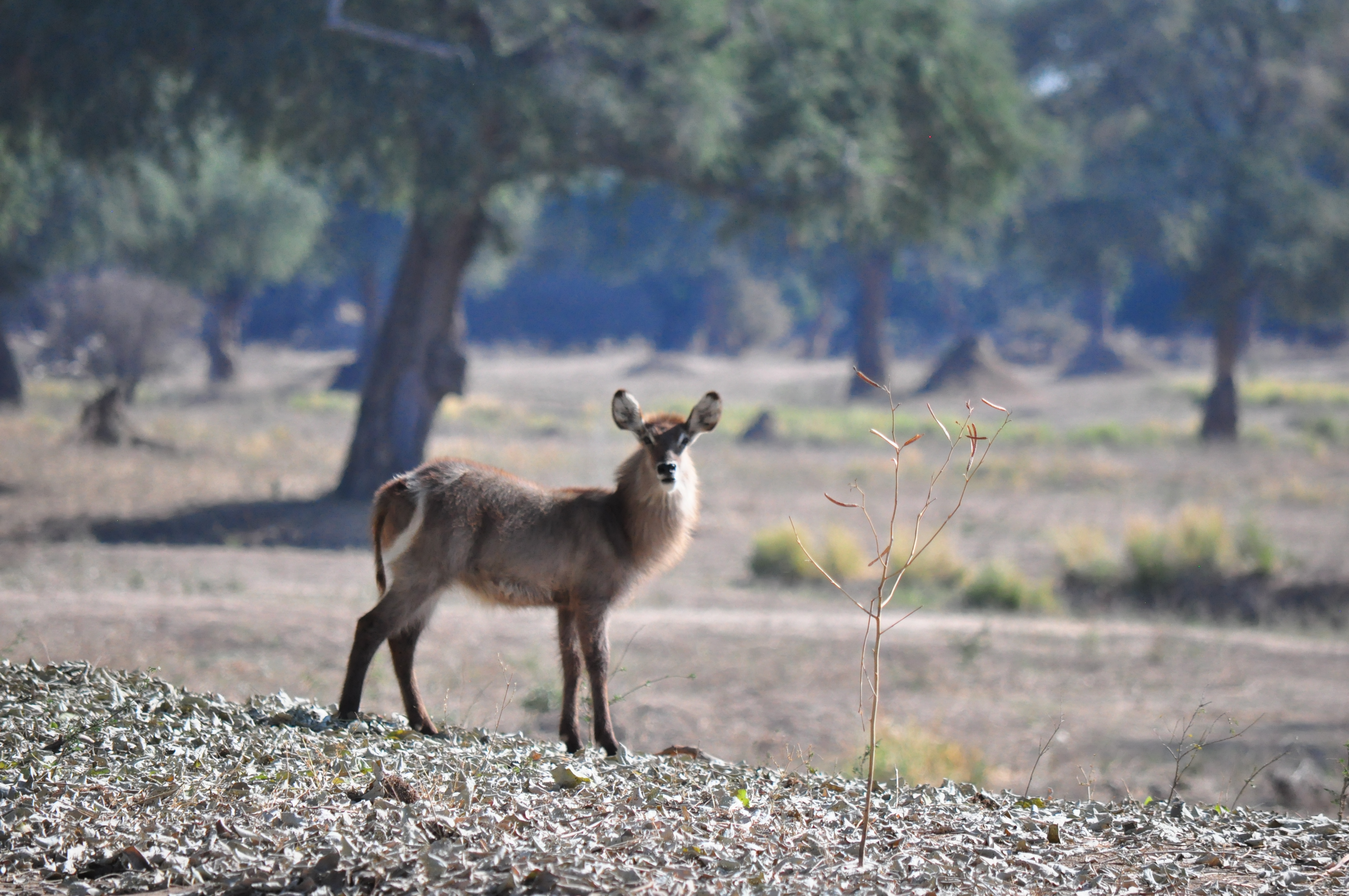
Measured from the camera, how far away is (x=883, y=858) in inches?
169

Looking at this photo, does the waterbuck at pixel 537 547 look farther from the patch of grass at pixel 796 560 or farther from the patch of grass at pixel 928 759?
the patch of grass at pixel 796 560

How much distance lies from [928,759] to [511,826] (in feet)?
19.0

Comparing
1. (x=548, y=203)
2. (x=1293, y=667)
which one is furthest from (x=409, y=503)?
(x=548, y=203)

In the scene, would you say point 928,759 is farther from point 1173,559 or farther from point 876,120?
point 876,120

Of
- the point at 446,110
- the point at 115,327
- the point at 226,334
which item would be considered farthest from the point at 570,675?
the point at 226,334

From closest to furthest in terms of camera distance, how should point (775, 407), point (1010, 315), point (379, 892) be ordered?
point (379, 892), point (775, 407), point (1010, 315)

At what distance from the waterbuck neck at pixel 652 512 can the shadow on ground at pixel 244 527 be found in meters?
11.5

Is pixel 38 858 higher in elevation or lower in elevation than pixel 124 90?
lower

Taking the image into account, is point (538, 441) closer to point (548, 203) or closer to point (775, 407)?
point (775, 407)

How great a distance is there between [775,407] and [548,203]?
23360 millimetres

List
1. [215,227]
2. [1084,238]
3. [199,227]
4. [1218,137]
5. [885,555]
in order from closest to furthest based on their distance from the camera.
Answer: [885,555] → [1218,137] → [199,227] → [215,227] → [1084,238]

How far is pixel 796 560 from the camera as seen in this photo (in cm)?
1689

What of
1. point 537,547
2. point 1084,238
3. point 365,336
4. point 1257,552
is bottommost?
point 1257,552

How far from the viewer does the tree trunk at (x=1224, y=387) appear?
32.6 meters
